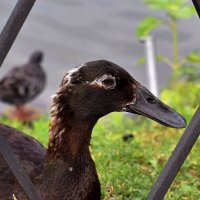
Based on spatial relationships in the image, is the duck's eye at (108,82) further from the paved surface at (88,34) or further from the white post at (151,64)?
the paved surface at (88,34)

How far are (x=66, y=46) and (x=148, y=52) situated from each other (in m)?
1.77

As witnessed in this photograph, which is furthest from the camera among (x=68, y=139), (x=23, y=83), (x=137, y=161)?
(x=23, y=83)

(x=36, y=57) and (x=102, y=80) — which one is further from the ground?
(x=102, y=80)

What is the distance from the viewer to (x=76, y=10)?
915 cm

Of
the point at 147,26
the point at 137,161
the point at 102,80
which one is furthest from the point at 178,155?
the point at 147,26

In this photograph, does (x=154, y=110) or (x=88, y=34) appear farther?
(x=88, y=34)

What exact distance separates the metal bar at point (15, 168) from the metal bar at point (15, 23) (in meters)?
0.31

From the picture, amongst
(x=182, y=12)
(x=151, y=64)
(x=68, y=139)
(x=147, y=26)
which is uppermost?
(x=182, y=12)

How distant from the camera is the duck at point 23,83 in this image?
9.13 metres

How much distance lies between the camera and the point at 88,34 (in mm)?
8852

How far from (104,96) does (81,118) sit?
0.13 m

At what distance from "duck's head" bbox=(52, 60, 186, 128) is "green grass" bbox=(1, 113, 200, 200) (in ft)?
1.46

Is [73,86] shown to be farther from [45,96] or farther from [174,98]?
[45,96]

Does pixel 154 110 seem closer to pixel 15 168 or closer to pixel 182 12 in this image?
pixel 15 168
